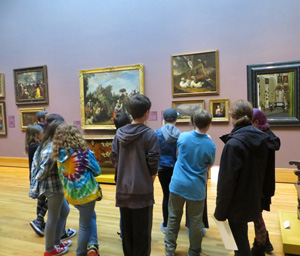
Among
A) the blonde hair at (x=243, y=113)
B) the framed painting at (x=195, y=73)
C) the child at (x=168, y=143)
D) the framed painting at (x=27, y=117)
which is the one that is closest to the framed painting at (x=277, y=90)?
the framed painting at (x=195, y=73)

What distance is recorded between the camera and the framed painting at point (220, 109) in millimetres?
7719

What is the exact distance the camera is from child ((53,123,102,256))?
303 centimetres

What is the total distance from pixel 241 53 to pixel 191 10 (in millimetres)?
1933

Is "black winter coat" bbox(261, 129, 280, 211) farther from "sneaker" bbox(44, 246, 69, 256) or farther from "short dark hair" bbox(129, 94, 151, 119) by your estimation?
"sneaker" bbox(44, 246, 69, 256)

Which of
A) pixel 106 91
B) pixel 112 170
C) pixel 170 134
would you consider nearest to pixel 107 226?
pixel 170 134

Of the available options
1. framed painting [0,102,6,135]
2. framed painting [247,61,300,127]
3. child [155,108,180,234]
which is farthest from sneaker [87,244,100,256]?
framed painting [0,102,6,135]

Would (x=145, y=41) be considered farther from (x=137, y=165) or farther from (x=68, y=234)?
(x=137, y=165)

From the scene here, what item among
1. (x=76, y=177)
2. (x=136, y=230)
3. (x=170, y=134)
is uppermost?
(x=170, y=134)

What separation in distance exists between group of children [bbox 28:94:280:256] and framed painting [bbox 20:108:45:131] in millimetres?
7426

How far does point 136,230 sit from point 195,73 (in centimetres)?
601

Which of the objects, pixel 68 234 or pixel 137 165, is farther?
pixel 68 234

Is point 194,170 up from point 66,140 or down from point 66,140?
down

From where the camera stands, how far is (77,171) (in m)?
3.07

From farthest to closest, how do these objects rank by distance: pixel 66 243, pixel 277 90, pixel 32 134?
pixel 277 90 < pixel 32 134 < pixel 66 243
